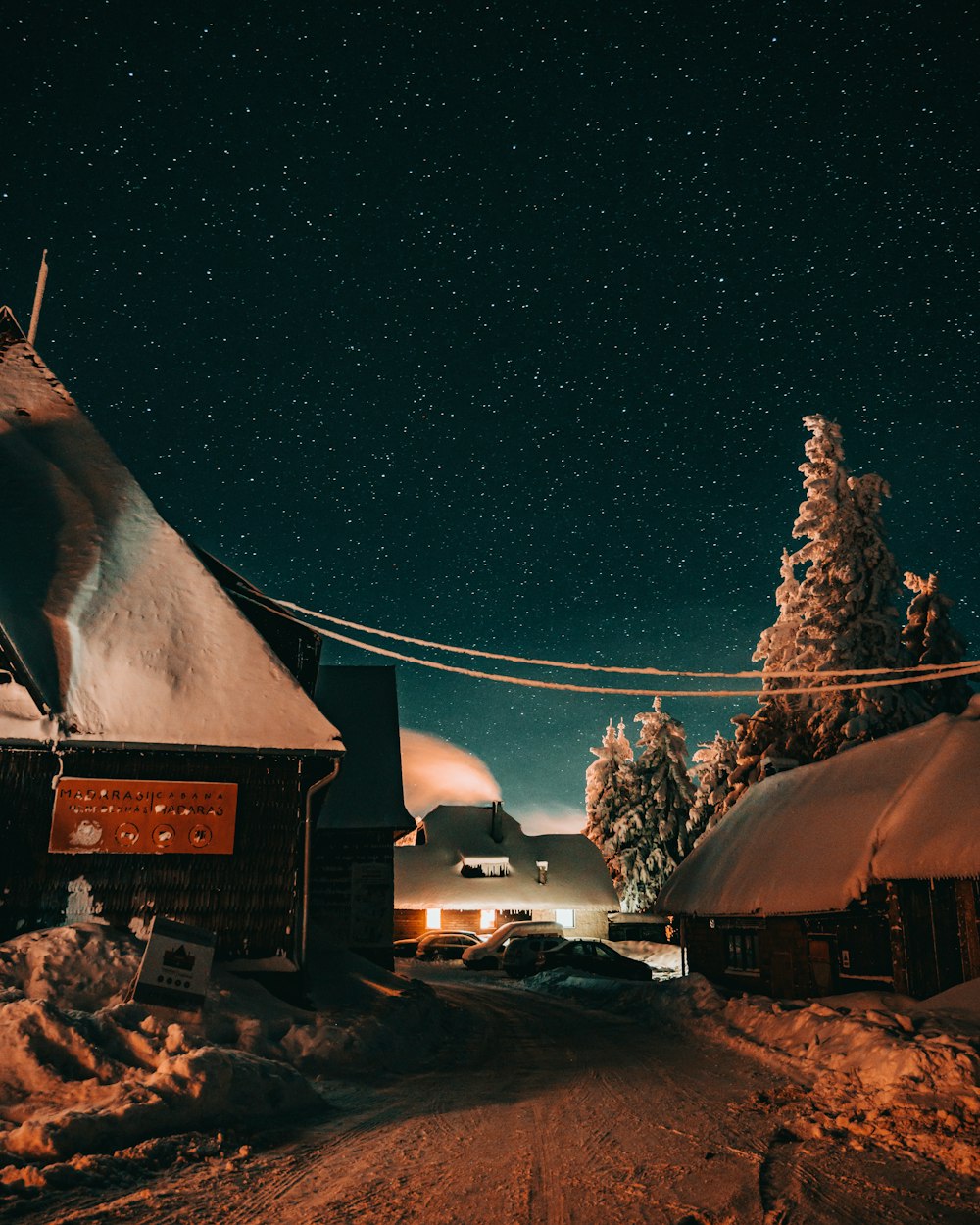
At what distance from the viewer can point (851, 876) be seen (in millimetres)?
15289

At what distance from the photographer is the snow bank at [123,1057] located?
618 cm

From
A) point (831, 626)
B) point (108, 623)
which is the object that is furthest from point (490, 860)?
point (108, 623)

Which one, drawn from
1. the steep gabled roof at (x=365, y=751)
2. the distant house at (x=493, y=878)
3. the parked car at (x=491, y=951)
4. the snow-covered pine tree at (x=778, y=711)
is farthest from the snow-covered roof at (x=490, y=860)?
the steep gabled roof at (x=365, y=751)

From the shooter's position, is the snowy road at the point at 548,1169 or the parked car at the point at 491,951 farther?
the parked car at the point at 491,951

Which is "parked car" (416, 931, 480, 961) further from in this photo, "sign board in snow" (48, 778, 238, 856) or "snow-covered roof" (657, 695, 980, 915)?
"sign board in snow" (48, 778, 238, 856)

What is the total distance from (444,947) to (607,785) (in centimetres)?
1871

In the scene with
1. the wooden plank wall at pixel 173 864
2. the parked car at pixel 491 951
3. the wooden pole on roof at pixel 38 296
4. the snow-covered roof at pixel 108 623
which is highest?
the wooden pole on roof at pixel 38 296

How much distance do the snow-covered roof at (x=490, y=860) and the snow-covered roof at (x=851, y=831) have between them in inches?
1019

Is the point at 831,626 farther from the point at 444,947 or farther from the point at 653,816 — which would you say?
the point at 653,816

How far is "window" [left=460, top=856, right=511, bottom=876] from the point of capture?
49.7 meters

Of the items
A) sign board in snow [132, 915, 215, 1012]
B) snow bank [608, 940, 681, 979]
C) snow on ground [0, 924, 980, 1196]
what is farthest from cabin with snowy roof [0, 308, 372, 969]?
snow bank [608, 940, 681, 979]

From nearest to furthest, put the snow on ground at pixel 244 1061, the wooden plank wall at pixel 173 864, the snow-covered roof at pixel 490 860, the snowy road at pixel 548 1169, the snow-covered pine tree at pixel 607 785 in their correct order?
the snowy road at pixel 548 1169 < the snow on ground at pixel 244 1061 < the wooden plank wall at pixel 173 864 < the snow-covered roof at pixel 490 860 < the snow-covered pine tree at pixel 607 785

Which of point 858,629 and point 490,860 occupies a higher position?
point 858,629

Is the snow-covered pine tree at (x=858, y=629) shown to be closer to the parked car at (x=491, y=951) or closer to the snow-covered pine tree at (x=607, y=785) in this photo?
the parked car at (x=491, y=951)
